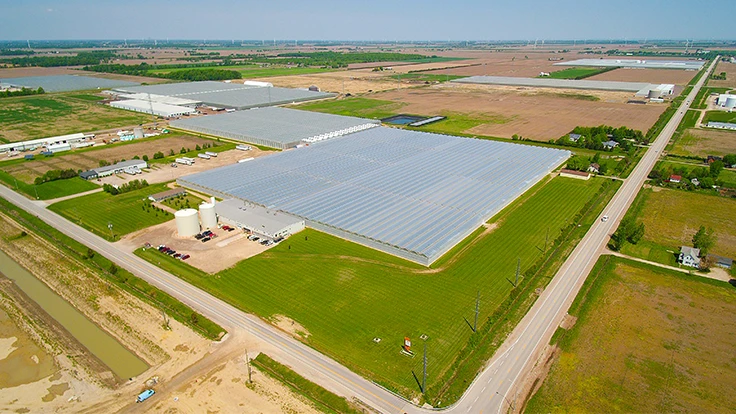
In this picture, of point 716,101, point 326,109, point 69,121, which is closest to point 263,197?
point 326,109

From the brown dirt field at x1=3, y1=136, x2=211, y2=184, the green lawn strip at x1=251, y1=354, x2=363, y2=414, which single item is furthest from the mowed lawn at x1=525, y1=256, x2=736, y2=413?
the brown dirt field at x1=3, y1=136, x2=211, y2=184

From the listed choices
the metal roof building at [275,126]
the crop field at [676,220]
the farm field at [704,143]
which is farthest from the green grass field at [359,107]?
the crop field at [676,220]

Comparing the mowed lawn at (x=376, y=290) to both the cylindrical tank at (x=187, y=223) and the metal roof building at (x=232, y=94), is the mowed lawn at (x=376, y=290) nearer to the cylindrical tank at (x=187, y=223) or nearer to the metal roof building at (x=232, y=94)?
the cylindrical tank at (x=187, y=223)

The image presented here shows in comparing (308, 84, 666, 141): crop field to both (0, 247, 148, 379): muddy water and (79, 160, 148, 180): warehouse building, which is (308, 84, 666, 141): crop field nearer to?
(79, 160, 148, 180): warehouse building

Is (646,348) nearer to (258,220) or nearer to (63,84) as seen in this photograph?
(258,220)

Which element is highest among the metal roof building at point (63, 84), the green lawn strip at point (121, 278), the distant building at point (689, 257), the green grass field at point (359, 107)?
the metal roof building at point (63, 84)

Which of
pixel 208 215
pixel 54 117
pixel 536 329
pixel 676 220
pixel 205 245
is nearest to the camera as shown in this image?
pixel 536 329

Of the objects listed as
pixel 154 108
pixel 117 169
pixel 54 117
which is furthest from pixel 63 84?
pixel 117 169
